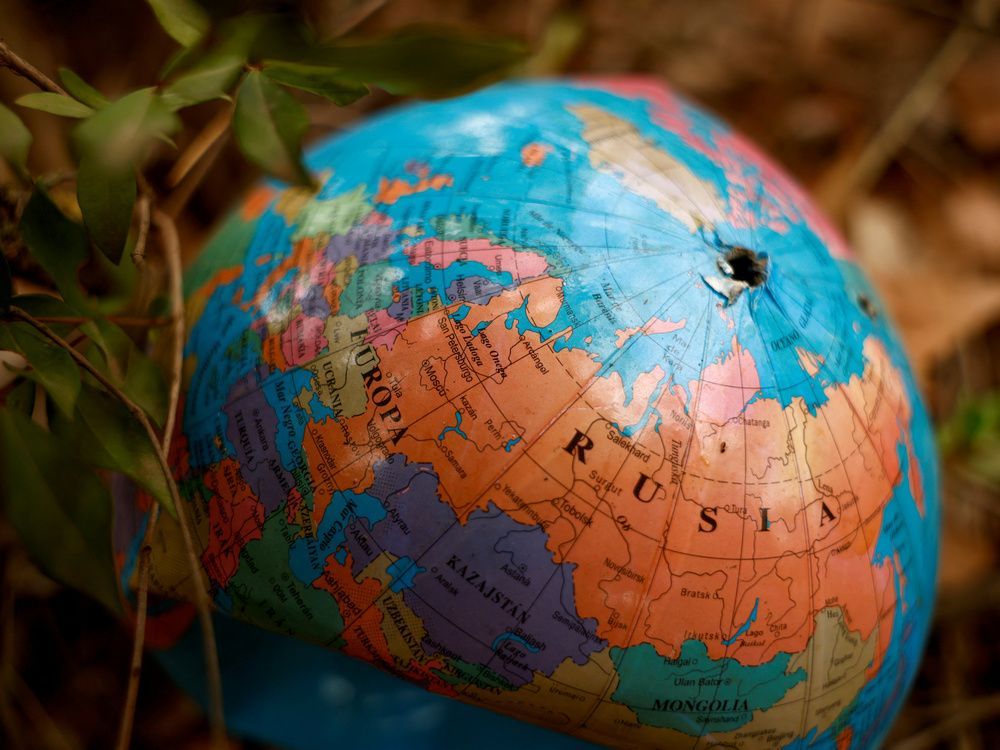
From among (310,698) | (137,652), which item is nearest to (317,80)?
(137,652)

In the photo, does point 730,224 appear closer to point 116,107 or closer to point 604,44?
point 116,107

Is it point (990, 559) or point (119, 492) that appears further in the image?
point (990, 559)

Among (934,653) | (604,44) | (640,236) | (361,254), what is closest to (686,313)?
(640,236)

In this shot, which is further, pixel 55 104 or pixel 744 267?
pixel 744 267

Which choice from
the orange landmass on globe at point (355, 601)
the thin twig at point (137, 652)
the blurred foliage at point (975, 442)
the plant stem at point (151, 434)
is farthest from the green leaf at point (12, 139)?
the blurred foliage at point (975, 442)

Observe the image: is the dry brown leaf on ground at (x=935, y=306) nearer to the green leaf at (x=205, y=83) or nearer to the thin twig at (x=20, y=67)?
the green leaf at (x=205, y=83)

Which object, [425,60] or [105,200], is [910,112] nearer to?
[425,60]

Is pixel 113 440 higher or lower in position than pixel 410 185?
lower
